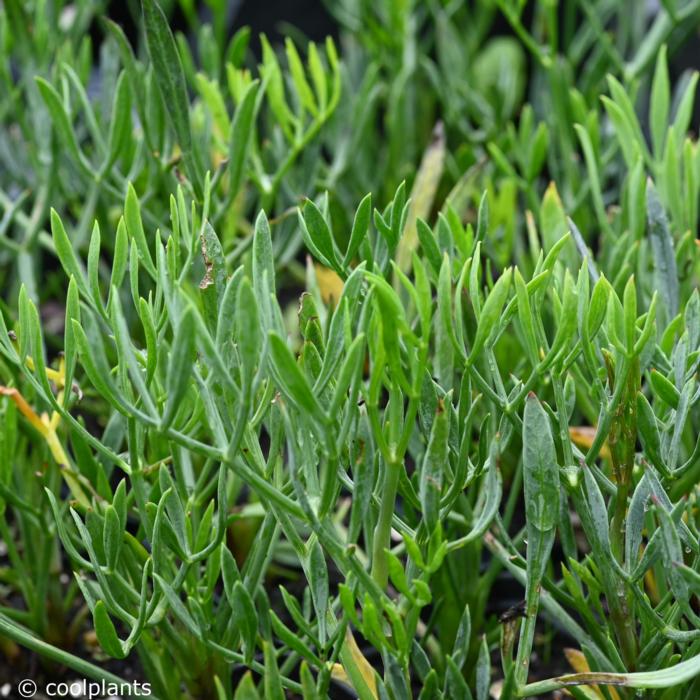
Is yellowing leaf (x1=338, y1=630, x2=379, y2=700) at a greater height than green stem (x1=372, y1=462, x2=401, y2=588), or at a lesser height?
lesser

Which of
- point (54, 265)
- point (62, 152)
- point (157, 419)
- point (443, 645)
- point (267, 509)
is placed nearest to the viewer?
point (157, 419)

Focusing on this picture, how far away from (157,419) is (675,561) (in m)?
0.25

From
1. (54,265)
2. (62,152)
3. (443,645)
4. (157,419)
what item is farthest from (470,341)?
(54,265)

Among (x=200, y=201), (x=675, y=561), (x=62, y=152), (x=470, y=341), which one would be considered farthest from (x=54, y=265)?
(x=675, y=561)

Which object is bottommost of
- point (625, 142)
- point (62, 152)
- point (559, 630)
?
point (559, 630)

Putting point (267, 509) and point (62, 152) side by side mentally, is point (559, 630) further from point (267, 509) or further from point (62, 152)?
point (62, 152)

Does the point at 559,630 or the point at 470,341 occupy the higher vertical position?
the point at 470,341

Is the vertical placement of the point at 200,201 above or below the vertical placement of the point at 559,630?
above

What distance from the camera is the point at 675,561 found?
18.9 inches

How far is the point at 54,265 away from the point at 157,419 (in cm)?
91

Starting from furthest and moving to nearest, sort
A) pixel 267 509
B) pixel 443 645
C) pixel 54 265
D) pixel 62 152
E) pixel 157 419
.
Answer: pixel 54 265
pixel 62 152
pixel 443 645
pixel 267 509
pixel 157 419

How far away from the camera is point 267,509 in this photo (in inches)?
22.7

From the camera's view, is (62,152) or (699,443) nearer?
(699,443)

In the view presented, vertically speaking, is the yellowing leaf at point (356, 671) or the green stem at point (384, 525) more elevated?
the green stem at point (384, 525)
